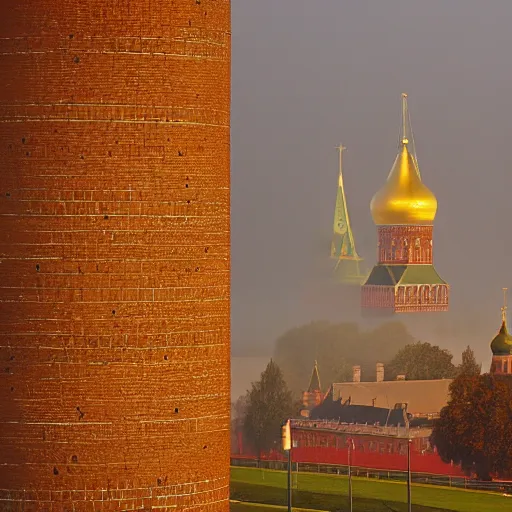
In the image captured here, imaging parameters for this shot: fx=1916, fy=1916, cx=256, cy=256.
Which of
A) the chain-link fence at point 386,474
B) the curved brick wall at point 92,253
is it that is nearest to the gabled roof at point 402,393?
the chain-link fence at point 386,474

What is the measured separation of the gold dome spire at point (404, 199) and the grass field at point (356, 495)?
5.81 metres

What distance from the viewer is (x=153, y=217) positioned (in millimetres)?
8492

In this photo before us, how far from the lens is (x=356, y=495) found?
2047 cm

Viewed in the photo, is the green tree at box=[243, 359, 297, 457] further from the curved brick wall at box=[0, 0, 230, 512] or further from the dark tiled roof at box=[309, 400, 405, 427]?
the curved brick wall at box=[0, 0, 230, 512]

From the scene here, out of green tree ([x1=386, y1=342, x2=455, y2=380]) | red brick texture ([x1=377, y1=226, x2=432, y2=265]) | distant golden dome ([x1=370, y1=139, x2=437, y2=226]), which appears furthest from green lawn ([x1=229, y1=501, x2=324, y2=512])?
red brick texture ([x1=377, y1=226, x2=432, y2=265])

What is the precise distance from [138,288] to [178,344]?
31cm

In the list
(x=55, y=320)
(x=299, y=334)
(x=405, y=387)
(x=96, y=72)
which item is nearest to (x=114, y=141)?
(x=96, y=72)

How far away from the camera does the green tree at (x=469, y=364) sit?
26.2 m

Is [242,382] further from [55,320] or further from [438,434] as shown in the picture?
[55,320]

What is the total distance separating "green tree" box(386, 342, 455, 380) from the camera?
26.1 meters

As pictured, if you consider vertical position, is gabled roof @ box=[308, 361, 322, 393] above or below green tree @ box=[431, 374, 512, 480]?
above

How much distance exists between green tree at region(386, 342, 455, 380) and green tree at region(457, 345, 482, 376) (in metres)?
0.15

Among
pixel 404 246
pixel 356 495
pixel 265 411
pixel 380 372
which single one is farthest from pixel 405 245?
pixel 356 495

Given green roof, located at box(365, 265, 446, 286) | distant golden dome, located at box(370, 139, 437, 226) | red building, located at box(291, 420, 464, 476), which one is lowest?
red building, located at box(291, 420, 464, 476)
